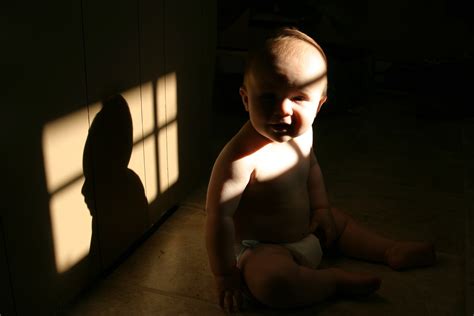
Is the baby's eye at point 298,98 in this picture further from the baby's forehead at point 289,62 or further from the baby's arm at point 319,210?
the baby's arm at point 319,210

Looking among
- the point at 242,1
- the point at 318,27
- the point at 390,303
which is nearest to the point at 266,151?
the point at 390,303

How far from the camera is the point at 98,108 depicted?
1084 millimetres

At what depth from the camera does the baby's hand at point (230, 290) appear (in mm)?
1072

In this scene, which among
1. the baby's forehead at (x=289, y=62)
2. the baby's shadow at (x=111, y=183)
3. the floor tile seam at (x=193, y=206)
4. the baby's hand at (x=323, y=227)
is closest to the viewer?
the baby's forehead at (x=289, y=62)

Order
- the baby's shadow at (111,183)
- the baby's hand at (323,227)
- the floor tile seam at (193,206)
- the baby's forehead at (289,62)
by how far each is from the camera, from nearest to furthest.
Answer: the baby's forehead at (289,62), the baby's shadow at (111,183), the baby's hand at (323,227), the floor tile seam at (193,206)

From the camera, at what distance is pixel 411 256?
122cm

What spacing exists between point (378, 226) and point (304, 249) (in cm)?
36

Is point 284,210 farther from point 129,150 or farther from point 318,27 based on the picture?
→ point 318,27

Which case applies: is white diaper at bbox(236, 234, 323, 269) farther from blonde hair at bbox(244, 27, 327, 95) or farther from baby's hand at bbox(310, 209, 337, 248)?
blonde hair at bbox(244, 27, 327, 95)

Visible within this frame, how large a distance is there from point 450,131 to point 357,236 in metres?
1.21

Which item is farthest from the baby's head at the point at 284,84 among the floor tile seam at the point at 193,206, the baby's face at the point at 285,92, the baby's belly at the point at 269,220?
the floor tile seam at the point at 193,206

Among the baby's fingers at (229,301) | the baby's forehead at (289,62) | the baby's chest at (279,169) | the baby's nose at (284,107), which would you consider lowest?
the baby's fingers at (229,301)

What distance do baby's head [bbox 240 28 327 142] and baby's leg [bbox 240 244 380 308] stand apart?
0.25 meters

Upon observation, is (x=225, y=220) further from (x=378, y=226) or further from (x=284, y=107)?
(x=378, y=226)
